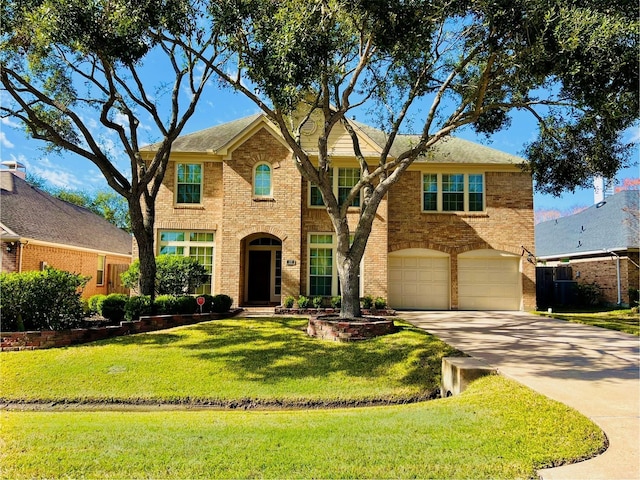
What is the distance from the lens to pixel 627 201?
821 inches

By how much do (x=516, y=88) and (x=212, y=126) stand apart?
42.2 ft

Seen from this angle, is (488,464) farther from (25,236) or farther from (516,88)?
(25,236)

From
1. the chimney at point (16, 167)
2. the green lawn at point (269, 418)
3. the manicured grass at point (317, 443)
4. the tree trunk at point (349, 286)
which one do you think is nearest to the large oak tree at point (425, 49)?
the tree trunk at point (349, 286)

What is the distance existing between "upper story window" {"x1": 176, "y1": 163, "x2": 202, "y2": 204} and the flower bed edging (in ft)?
Answer: 19.5

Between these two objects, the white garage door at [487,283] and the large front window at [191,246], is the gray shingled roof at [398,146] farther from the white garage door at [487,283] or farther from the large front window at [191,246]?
the white garage door at [487,283]

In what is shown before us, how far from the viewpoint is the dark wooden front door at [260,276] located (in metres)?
18.2

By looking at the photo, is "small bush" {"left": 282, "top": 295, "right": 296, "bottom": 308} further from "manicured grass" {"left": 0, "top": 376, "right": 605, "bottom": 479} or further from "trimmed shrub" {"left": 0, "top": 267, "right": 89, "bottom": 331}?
"manicured grass" {"left": 0, "top": 376, "right": 605, "bottom": 479}

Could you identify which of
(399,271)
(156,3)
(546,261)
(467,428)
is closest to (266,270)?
(399,271)

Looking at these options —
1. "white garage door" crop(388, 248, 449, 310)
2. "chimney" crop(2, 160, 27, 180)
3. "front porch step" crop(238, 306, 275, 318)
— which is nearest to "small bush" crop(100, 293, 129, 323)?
"front porch step" crop(238, 306, 275, 318)

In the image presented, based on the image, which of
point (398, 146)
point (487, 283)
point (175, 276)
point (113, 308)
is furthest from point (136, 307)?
point (487, 283)

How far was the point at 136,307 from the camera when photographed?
1144 cm

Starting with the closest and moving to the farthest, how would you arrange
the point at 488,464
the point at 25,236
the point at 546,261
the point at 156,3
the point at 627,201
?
the point at 488,464 → the point at 156,3 → the point at 25,236 → the point at 627,201 → the point at 546,261

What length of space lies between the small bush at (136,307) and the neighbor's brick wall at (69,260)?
18.3ft

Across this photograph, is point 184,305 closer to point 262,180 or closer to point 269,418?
point 262,180
